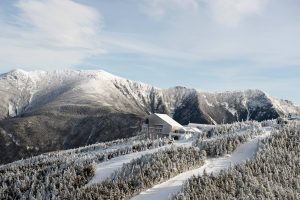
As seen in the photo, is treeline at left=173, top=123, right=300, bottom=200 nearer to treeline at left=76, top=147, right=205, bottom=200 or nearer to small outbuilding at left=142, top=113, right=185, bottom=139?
treeline at left=76, top=147, right=205, bottom=200

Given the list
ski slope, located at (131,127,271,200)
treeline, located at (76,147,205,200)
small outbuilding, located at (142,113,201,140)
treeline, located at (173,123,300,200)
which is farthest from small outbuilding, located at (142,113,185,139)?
treeline, located at (173,123,300,200)

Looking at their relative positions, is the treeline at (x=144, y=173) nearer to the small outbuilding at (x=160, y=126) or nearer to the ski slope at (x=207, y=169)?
the ski slope at (x=207, y=169)

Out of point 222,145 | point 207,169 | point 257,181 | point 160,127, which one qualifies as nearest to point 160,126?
point 160,127

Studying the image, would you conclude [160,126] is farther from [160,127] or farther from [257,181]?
[257,181]

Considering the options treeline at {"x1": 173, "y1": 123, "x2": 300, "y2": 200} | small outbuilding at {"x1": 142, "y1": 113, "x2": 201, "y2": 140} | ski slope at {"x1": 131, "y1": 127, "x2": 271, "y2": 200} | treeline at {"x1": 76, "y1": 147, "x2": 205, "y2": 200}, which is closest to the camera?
treeline at {"x1": 173, "y1": 123, "x2": 300, "y2": 200}

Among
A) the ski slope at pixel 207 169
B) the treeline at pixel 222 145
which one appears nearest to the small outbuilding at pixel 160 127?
the ski slope at pixel 207 169

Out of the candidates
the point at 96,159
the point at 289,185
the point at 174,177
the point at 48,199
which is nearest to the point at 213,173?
the point at 174,177
